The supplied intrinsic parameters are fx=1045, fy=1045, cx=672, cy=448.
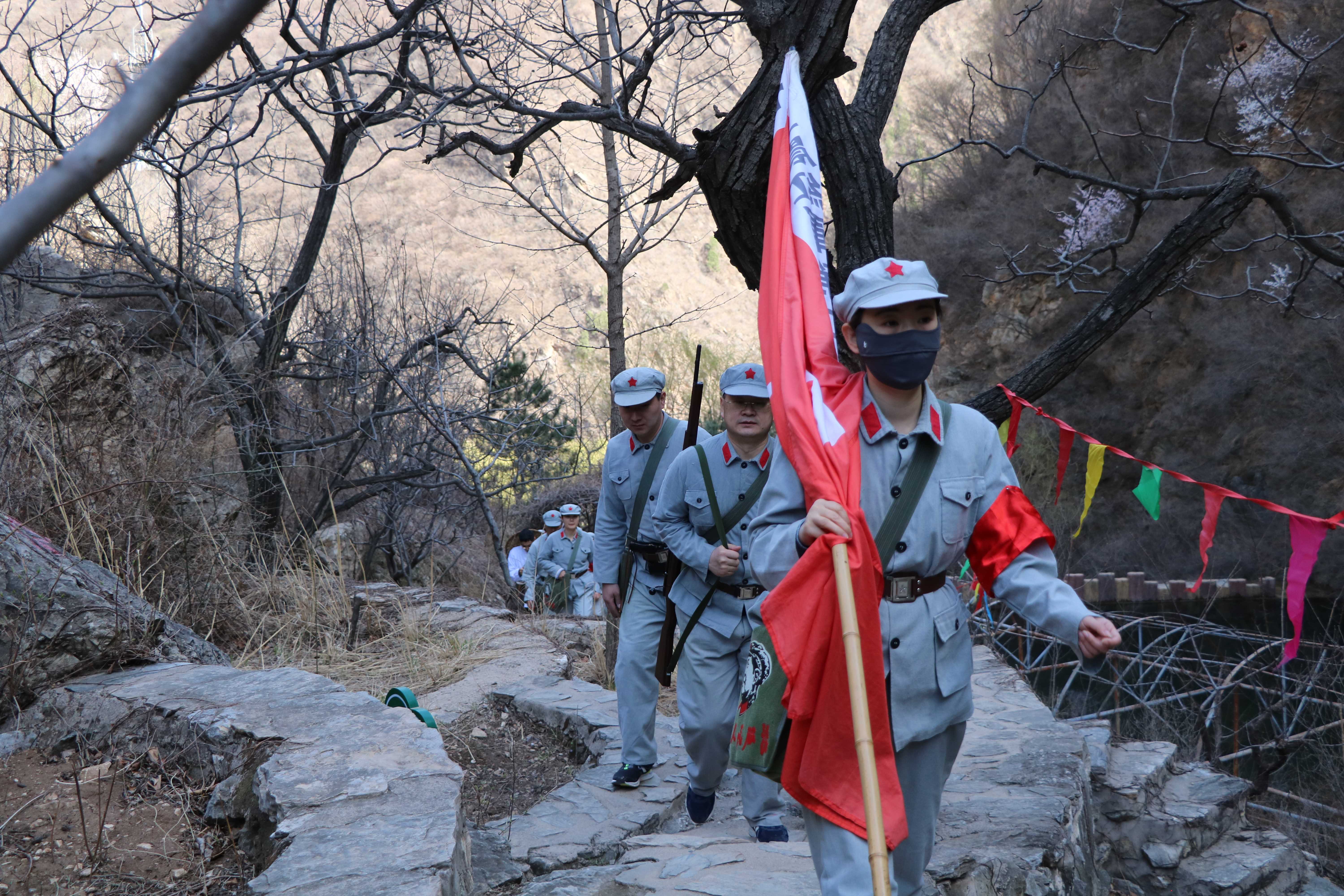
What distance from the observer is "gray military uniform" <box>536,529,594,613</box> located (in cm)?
1160

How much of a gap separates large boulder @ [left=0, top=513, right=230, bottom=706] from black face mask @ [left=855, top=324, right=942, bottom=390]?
3.28 metres

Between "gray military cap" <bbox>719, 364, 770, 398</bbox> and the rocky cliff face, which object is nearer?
"gray military cap" <bbox>719, 364, 770, 398</bbox>

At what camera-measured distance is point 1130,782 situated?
17.0 ft

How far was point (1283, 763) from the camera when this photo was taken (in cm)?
739

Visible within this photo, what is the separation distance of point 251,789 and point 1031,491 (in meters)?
16.3

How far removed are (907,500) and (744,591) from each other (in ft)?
5.77

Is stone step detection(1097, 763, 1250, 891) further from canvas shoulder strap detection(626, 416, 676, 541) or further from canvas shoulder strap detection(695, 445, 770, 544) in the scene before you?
canvas shoulder strap detection(626, 416, 676, 541)

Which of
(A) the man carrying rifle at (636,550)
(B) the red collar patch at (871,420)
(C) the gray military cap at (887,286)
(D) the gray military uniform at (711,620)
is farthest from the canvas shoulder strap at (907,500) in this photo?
(A) the man carrying rifle at (636,550)

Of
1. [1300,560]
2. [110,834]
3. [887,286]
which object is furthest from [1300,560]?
[110,834]

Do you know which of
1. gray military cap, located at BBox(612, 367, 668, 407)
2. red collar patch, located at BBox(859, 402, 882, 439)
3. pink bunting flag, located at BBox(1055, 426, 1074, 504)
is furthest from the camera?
pink bunting flag, located at BBox(1055, 426, 1074, 504)

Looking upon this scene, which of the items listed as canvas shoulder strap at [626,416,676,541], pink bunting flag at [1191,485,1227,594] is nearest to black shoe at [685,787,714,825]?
canvas shoulder strap at [626,416,676,541]

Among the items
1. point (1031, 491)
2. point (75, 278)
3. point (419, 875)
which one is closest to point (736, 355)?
point (1031, 491)

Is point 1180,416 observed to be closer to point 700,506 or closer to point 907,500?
point 700,506

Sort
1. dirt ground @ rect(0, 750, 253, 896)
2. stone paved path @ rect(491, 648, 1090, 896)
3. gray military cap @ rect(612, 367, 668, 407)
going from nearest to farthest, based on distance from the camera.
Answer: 1. dirt ground @ rect(0, 750, 253, 896)
2. stone paved path @ rect(491, 648, 1090, 896)
3. gray military cap @ rect(612, 367, 668, 407)
